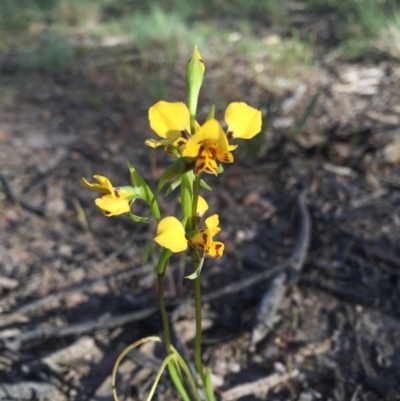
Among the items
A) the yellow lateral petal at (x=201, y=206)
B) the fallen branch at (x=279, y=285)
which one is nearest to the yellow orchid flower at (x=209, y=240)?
the yellow lateral petal at (x=201, y=206)

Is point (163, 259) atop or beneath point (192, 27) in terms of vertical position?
atop

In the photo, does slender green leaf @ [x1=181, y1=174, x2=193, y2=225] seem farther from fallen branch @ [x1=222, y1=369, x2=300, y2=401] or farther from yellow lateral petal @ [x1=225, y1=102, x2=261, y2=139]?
fallen branch @ [x1=222, y1=369, x2=300, y2=401]

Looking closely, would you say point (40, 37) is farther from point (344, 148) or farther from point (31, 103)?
point (344, 148)

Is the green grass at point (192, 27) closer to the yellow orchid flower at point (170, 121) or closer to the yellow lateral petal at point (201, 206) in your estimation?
the yellow lateral petal at point (201, 206)

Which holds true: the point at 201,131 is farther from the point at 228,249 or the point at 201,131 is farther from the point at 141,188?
the point at 228,249

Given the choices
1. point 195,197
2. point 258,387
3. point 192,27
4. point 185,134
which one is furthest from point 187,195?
point 192,27

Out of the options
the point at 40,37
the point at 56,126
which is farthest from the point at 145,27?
the point at 56,126
